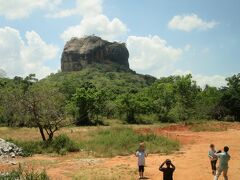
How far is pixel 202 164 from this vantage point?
20016 mm

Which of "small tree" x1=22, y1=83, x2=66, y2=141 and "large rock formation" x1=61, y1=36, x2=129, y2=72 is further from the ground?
"large rock formation" x1=61, y1=36, x2=129, y2=72

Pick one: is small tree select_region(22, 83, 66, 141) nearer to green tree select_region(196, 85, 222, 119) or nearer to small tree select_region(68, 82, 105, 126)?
small tree select_region(68, 82, 105, 126)

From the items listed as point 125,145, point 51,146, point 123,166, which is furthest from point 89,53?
point 123,166

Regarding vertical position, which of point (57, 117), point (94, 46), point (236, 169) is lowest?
point (236, 169)

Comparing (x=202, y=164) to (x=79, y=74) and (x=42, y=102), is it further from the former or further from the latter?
(x=79, y=74)

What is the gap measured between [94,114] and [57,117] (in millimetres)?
26020

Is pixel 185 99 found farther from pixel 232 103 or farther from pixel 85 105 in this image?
pixel 85 105

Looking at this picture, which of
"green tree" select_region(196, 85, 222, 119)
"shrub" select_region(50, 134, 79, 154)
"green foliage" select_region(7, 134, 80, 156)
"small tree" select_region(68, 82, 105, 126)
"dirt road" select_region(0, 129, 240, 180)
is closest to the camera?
"dirt road" select_region(0, 129, 240, 180)

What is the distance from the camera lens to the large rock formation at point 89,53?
398 feet

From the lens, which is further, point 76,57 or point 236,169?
point 76,57

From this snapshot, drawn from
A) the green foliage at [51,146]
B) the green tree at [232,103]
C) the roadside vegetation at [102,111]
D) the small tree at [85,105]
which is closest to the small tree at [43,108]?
the roadside vegetation at [102,111]

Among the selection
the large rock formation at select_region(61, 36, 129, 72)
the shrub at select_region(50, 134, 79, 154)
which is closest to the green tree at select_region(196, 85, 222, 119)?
the shrub at select_region(50, 134, 79, 154)

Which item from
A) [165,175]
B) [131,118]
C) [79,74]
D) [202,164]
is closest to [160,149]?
[202,164]

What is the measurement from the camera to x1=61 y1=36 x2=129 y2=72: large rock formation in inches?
4771
